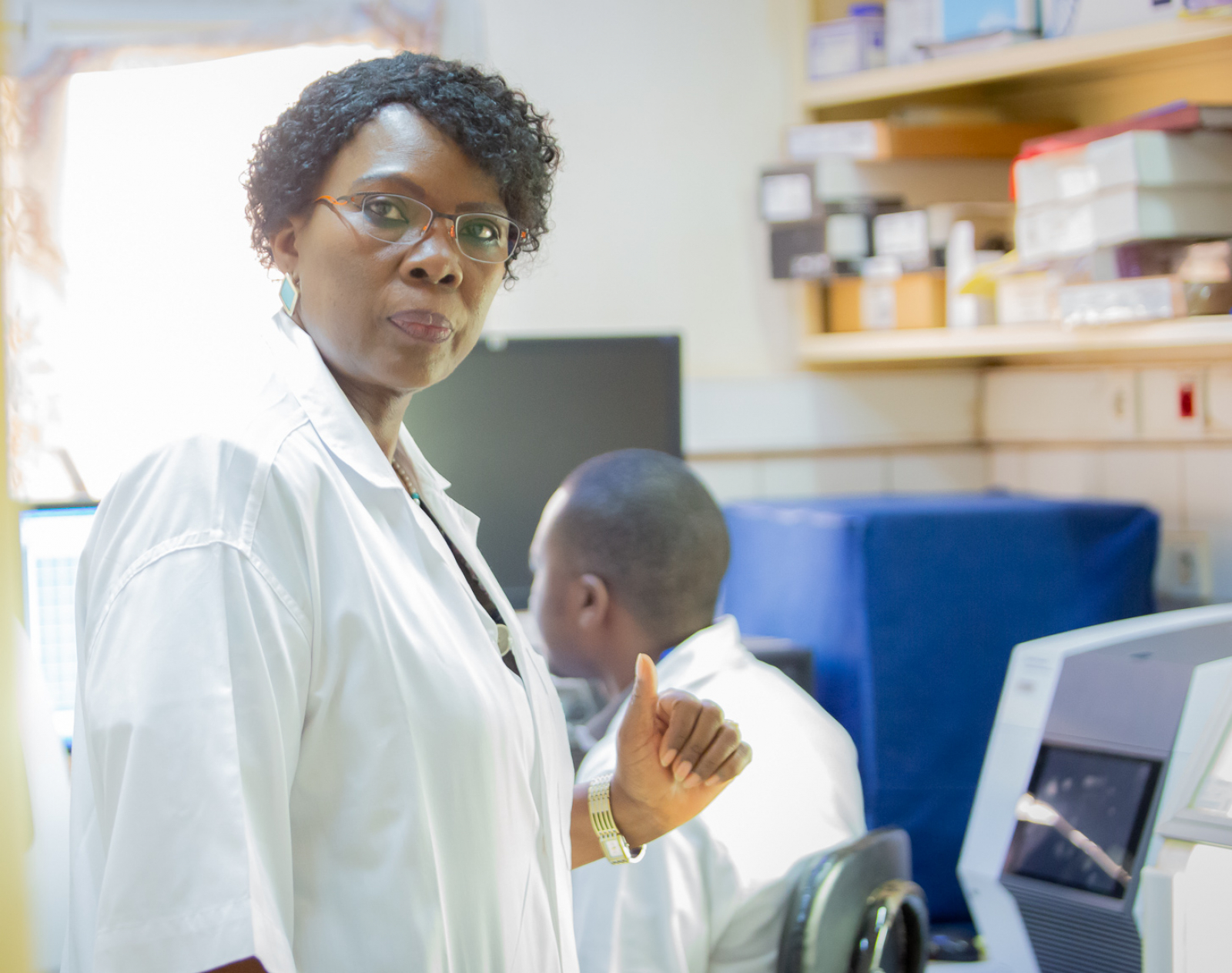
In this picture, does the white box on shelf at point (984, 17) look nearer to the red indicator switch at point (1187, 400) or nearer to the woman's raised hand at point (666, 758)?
the red indicator switch at point (1187, 400)

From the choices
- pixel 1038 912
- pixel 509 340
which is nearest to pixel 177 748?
pixel 1038 912

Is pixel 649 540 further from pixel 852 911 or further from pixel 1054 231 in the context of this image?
pixel 1054 231

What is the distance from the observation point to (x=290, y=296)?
0.93 meters

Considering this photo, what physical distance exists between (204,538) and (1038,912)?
1.08m

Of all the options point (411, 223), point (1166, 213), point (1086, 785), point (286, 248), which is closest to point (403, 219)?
point (411, 223)

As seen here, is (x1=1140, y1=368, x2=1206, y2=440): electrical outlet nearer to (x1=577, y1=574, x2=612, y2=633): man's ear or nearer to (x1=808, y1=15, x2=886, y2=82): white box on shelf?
(x1=808, y1=15, x2=886, y2=82): white box on shelf

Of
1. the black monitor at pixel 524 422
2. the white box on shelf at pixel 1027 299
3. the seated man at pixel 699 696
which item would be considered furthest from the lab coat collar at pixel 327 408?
the white box on shelf at pixel 1027 299

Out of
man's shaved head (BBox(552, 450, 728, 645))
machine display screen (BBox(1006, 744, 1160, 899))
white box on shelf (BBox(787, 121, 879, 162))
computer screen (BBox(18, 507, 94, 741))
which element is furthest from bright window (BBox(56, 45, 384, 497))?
machine display screen (BBox(1006, 744, 1160, 899))

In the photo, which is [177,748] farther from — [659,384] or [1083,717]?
[659,384]

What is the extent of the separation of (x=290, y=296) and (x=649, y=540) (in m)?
0.68

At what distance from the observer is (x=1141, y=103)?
2.10 m

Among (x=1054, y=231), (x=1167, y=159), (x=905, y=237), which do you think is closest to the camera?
(x=1167, y=159)

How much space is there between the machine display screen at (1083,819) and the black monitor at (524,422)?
0.81 m

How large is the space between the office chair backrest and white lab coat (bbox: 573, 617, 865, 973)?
6 centimetres
